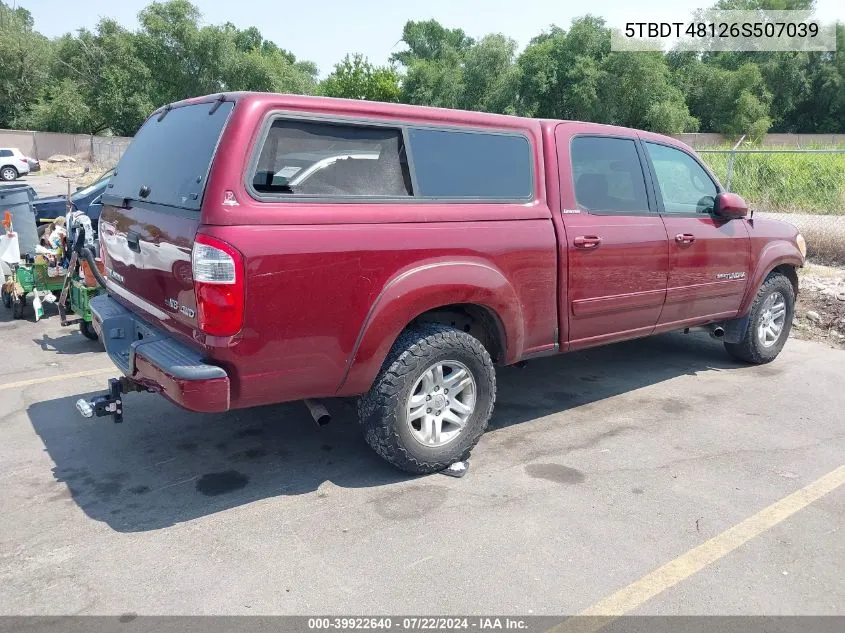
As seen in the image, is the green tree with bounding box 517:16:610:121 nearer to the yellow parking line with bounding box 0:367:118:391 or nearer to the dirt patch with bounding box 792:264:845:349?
the dirt patch with bounding box 792:264:845:349

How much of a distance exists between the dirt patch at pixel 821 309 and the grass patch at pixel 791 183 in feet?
16.9

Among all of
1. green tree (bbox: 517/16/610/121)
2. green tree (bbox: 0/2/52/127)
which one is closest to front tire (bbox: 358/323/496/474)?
green tree (bbox: 517/16/610/121)

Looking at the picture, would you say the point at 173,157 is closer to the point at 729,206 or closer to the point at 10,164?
the point at 729,206

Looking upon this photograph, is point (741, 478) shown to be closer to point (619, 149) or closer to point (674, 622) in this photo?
point (674, 622)

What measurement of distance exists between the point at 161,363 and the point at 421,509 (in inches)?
58.9

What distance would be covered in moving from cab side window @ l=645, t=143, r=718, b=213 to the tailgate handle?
142 inches

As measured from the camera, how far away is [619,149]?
16.8ft

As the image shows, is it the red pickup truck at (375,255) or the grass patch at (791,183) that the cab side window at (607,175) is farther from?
the grass patch at (791,183)

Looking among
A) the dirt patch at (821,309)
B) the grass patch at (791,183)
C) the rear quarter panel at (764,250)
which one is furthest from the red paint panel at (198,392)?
the grass patch at (791,183)

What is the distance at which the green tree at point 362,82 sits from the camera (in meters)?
54.9

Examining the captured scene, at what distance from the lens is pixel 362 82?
54844mm

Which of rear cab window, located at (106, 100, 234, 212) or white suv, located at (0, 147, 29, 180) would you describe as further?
white suv, located at (0, 147, 29, 180)

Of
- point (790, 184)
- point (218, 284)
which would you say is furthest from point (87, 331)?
point (790, 184)

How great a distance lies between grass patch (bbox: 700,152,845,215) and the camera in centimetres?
1428
